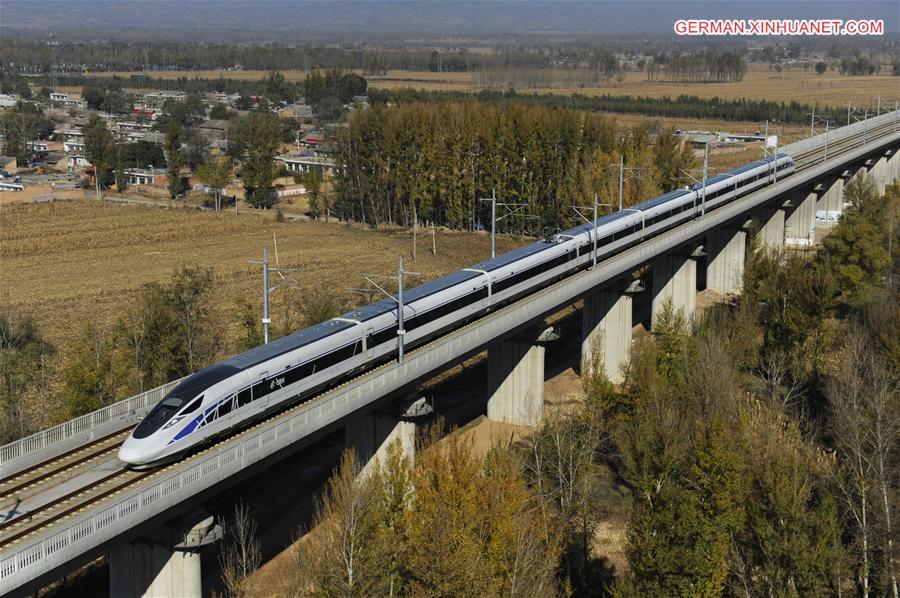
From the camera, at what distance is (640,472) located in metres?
36.3

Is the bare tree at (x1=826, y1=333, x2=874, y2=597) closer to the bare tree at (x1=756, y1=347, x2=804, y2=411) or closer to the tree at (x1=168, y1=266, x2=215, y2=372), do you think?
the bare tree at (x1=756, y1=347, x2=804, y2=411)

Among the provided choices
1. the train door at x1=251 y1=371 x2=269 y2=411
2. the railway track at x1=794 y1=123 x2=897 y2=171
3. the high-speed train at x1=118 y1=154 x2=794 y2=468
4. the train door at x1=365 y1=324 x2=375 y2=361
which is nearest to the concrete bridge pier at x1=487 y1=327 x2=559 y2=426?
the high-speed train at x1=118 y1=154 x2=794 y2=468

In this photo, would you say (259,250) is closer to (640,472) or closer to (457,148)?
(457,148)

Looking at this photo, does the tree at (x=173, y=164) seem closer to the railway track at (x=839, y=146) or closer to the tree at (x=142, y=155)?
the tree at (x=142, y=155)

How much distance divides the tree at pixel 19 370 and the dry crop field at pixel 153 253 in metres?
5.75

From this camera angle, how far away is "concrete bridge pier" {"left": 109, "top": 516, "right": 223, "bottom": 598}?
100ft

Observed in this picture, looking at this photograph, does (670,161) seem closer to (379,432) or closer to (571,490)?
(379,432)

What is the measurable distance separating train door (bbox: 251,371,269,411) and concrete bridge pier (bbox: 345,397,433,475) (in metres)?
7.98

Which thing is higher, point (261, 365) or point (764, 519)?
point (261, 365)

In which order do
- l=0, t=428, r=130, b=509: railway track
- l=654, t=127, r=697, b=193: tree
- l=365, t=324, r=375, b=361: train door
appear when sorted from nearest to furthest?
l=0, t=428, r=130, b=509: railway track, l=365, t=324, r=375, b=361: train door, l=654, t=127, r=697, b=193: tree

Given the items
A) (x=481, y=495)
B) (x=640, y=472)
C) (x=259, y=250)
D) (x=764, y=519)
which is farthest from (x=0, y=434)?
(x=259, y=250)

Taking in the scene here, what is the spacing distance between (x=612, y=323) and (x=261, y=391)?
32.8 meters

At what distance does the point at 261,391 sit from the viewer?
3378 cm

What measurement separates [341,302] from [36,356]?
19.3 meters
